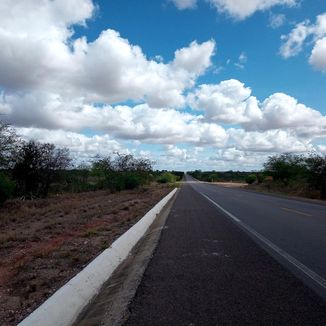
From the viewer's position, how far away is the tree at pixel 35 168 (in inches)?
1797

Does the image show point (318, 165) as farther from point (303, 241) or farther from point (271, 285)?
point (271, 285)

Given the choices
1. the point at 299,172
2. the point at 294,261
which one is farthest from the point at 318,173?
the point at 294,261

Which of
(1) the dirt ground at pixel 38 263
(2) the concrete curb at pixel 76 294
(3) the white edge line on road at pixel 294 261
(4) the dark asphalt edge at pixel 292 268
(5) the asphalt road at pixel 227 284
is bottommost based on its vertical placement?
(1) the dirt ground at pixel 38 263

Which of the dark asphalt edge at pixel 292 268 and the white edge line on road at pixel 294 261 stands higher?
the white edge line on road at pixel 294 261

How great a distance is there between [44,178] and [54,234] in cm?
3450

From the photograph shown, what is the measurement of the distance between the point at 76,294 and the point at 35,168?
42.5m

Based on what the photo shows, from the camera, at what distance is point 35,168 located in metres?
47.4

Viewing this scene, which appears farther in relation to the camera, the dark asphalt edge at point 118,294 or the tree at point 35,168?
the tree at point 35,168

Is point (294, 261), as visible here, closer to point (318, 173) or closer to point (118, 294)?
point (118, 294)

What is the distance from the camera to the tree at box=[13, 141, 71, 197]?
45656 millimetres

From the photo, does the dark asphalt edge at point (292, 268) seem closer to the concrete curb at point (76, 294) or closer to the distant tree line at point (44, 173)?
the concrete curb at point (76, 294)

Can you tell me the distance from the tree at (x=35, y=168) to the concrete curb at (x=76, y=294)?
36.7m

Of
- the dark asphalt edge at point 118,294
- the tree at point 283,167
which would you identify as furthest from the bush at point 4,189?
the tree at point 283,167

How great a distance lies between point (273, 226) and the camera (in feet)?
51.7
